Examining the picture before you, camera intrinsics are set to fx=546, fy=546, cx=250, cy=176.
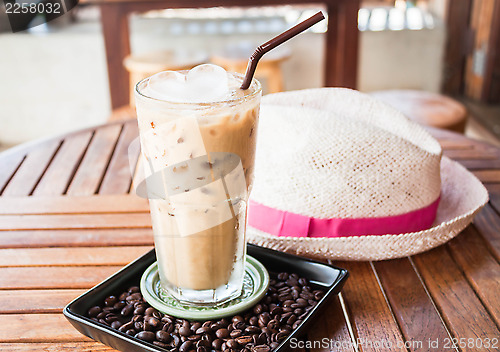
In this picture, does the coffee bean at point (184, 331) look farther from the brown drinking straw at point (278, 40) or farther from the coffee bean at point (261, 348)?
the brown drinking straw at point (278, 40)

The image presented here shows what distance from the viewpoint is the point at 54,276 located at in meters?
0.98

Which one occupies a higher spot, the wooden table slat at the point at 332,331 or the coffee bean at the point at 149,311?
the coffee bean at the point at 149,311

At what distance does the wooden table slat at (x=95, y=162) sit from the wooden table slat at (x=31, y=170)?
10cm

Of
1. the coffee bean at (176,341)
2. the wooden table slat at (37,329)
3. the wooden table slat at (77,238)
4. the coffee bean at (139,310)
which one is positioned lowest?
the wooden table slat at (77,238)

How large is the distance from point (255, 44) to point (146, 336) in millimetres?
3264

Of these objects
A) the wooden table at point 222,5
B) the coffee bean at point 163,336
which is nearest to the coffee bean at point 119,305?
the coffee bean at point 163,336

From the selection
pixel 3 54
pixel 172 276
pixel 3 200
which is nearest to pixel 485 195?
pixel 172 276

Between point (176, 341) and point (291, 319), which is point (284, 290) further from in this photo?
A: point (176, 341)

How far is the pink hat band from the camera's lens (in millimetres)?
1017

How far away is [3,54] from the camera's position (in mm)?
3906

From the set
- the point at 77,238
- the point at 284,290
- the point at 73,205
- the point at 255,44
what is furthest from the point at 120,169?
the point at 255,44

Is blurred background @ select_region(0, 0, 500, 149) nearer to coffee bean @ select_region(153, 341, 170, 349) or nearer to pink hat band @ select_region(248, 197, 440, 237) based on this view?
pink hat band @ select_region(248, 197, 440, 237)

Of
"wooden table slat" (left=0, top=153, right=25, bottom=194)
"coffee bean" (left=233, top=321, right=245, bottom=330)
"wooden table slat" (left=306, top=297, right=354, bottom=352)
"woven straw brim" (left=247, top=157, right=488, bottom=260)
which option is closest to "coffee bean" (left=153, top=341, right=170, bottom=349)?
"coffee bean" (left=233, top=321, right=245, bottom=330)

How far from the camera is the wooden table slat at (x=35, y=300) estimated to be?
2.91 ft
